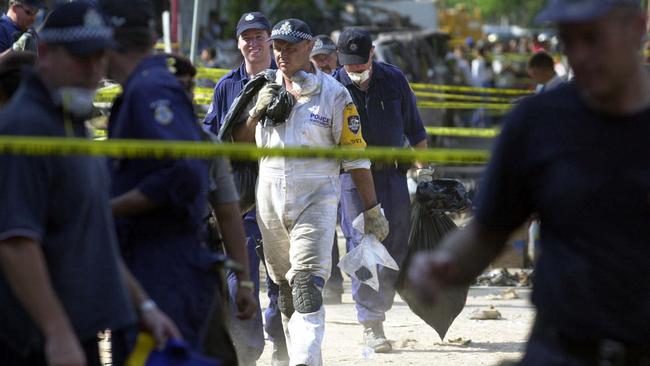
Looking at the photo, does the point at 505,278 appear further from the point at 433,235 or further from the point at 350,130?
the point at 350,130

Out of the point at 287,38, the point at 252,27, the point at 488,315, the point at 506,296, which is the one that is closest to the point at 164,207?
the point at 287,38

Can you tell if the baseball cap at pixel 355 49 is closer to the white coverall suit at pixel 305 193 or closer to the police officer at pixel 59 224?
the white coverall suit at pixel 305 193

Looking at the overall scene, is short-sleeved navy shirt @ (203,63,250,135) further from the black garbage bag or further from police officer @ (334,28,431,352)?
the black garbage bag

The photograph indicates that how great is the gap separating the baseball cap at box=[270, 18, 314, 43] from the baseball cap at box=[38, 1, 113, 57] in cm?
348

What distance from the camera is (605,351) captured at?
131 inches

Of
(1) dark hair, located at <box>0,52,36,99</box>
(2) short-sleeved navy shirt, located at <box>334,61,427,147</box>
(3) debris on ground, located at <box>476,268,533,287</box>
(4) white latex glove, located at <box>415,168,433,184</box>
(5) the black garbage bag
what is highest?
(1) dark hair, located at <box>0,52,36,99</box>

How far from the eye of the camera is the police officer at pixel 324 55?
10.2 m

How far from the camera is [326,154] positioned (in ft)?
14.4

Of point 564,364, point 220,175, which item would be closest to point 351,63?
point 220,175

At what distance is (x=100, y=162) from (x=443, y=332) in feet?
15.2

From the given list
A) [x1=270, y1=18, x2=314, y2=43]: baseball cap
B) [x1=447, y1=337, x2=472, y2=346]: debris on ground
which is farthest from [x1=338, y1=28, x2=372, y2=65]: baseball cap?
[x1=447, y1=337, x2=472, y2=346]: debris on ground

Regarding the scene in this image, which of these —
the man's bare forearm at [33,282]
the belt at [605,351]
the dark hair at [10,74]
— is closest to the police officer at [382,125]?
the dark hair at [10,74]

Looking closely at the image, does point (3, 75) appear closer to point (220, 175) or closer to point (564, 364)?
point (220, 175)

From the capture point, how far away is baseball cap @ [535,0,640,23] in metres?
3.28
